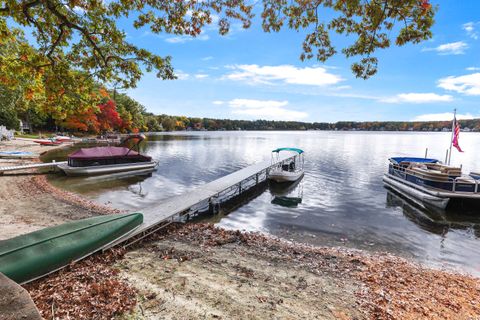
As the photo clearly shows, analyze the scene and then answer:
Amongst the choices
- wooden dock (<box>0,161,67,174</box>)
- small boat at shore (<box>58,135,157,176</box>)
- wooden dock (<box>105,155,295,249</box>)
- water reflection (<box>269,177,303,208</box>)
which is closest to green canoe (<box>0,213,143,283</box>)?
wooden dock (<box>105,155,295,249</box>)

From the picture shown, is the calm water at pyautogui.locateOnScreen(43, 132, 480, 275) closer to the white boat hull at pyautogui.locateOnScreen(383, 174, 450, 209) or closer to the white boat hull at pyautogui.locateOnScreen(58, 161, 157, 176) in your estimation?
the white boat hull at pyautogui.locateOnScreen(383, 174, 450, 209)

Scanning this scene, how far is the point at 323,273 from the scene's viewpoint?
8.57 m

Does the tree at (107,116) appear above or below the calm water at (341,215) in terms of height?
above

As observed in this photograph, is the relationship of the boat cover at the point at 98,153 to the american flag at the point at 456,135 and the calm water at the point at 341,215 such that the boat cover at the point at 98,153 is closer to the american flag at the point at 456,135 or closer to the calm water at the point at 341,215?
the calm water at the point at 341,215

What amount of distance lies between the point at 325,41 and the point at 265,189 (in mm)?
17884

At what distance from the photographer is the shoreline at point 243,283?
5.81 metres

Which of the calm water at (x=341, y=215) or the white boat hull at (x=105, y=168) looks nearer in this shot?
the calm water at (x=341, y=215)

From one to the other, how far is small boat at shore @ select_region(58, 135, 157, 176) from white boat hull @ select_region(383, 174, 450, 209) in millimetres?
26345

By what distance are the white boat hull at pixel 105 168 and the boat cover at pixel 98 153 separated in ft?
3.78

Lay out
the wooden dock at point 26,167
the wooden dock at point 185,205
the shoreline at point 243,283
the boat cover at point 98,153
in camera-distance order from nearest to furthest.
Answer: the shoreline at point 243,283
the wooden dock at point 185,205
the wooden dock at point 26,167
the boat cover at point 98,153

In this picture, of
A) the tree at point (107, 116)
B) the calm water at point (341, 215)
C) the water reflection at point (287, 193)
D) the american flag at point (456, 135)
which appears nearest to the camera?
the calm water at point (341, 215)

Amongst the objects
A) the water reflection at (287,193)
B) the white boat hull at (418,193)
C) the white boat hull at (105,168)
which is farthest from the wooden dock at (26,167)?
the white boat hull at (418,193)

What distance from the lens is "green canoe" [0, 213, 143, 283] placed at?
20.4ft

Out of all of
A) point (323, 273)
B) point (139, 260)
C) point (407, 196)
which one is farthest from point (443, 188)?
point (139, 260)
